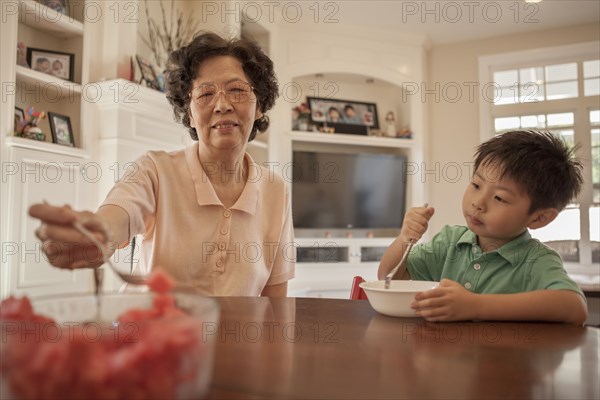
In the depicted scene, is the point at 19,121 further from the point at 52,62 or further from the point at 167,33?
the point at 167,33

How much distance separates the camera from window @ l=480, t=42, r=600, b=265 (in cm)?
464

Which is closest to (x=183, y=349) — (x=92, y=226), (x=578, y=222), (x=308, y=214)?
Result: (x=92, y=226)

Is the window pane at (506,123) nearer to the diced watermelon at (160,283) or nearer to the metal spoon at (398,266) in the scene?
the metal spoon at (398,266)

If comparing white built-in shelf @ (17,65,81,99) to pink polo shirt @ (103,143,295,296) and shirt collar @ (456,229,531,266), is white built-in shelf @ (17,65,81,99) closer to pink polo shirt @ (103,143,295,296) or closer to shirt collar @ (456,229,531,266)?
pink polo shirt @ (103,143,295,296)

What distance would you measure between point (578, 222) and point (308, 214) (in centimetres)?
265

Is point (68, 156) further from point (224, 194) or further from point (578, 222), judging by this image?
point (578, 222)

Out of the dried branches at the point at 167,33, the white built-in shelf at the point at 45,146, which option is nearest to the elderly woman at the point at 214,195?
the white built-in shelf at the point at 45,146

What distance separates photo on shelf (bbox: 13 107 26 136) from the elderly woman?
1.30 m

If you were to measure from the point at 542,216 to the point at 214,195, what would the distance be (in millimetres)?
874

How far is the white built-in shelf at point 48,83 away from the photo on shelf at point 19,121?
0.56 feet

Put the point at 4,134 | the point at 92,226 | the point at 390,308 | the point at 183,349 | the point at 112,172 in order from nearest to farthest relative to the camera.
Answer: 1. the point at 183,349
2. the point at 92,226
3. the point at 390,308
4. the point at 4,134
5. the point at 112,172

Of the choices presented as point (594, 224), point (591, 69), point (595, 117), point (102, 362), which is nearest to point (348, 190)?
point (594, 224)

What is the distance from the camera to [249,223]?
1395mm

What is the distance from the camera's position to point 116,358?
31 cm
